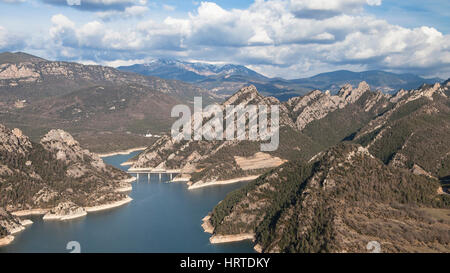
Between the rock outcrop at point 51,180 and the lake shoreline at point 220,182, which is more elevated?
the rock outcrop at point 51,180

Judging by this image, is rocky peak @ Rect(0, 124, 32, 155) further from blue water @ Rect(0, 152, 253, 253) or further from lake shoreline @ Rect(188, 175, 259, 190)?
lake shoreline @ Rect(188, 175, 259, 190)

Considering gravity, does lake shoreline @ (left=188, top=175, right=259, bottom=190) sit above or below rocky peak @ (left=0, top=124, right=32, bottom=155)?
below

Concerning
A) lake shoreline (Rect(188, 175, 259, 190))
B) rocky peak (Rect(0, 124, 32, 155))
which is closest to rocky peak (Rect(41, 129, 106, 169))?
rocky peak (Rect(0, 124, 32, 155))

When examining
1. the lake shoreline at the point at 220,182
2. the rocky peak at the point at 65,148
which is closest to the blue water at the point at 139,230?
the lake shoreline at the point at 220,182

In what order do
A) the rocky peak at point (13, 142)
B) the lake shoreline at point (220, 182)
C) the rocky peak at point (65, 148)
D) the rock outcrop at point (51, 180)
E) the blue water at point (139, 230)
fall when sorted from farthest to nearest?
the lake shoreline at point (220, 182) < the rocky peak at point (65, 148) < the rocky peak at point (13, 142) < the rock outcrop at point (51, 180) < the blue water at point (139, 230)

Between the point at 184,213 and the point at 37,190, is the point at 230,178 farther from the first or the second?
the point at 37,190

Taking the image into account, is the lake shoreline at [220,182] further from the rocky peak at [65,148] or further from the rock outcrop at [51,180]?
the rocky peak at [65,148]
